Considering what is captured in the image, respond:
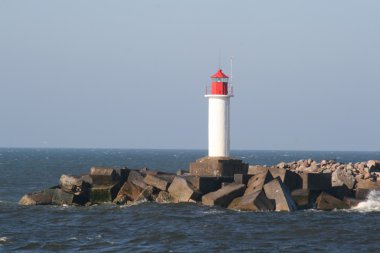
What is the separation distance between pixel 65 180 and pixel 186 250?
9.36 metres

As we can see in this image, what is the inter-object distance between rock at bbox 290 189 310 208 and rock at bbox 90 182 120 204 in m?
5.85

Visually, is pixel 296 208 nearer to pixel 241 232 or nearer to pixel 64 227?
pixel 241 232

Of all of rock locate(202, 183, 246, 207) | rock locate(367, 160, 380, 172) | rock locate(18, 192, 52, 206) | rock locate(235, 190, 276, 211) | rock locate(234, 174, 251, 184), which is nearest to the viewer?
rock locate(235, 190, 276, 211)

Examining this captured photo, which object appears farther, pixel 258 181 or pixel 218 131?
pixel 218 131

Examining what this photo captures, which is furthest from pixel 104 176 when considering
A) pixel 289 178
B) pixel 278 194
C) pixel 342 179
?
pixel 342 179

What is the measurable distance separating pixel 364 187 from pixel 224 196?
573 centimetres

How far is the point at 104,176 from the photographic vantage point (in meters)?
27.5

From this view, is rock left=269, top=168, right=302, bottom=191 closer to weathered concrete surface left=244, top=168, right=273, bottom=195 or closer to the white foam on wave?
weathered concrete surface left=244, top=168, right=273, bottom=195

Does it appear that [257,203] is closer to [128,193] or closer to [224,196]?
[224,196]

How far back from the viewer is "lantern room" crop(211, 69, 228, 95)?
2934 centimetres

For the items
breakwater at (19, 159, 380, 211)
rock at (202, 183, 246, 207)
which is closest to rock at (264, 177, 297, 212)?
breakwater at (19, 159, 380, 211)

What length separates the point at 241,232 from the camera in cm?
2148

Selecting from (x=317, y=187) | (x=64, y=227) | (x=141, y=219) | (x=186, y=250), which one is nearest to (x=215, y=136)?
(x=317, y=187)

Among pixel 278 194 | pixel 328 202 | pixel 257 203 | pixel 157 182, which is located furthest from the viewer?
pixel 157 182
